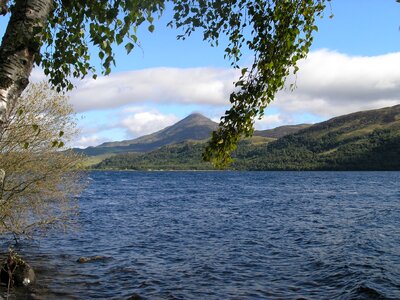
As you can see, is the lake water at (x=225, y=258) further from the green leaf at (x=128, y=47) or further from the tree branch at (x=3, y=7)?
the tree branch at (x=3, y=7)

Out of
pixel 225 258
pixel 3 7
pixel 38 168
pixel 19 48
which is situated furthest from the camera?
pixel 225 258

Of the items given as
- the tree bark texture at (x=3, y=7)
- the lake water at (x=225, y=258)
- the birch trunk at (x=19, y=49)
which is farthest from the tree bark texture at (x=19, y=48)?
the lake water at (x=225, y=258)

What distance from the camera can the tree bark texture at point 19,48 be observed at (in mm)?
4449

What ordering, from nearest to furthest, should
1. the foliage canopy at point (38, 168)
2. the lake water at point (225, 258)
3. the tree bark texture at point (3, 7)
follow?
the tree bark texture at point (3, 7), the lake water at point (225, 258), the foliage canopy at point (38, 168)

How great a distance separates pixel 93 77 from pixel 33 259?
25.3 meters

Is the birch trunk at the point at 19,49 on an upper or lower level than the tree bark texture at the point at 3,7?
lower

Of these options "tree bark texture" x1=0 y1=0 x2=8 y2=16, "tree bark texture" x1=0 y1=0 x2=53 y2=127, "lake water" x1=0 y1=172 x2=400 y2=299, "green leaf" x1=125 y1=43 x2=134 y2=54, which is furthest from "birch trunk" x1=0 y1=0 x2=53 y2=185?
"lake water" x1=0 y1=172 x2=400 y2=299

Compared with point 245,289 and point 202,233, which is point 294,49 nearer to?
point 245,289

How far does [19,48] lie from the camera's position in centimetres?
464

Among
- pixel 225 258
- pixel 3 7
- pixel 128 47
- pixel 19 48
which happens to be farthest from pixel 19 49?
pixel 225 258

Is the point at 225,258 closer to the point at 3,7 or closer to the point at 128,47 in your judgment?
the point at 128,47

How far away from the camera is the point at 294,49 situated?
A: 7121 mm

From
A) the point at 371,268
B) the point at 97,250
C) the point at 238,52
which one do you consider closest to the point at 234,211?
the point at 97,250

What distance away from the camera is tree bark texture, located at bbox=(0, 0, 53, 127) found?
175 inches
